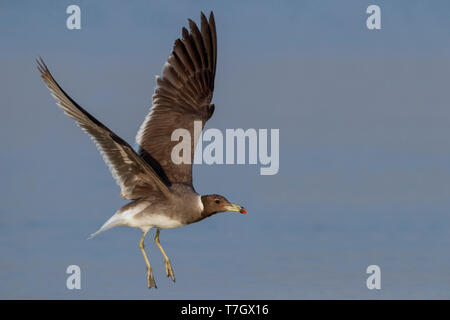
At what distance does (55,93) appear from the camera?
9.54 m

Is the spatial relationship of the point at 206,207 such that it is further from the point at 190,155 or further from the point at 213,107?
the point at 213,107

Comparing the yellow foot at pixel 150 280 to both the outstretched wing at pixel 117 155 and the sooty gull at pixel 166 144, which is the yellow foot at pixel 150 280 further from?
the outstretched wing at pixel 117 155

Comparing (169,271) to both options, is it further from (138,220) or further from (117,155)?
(117,155)

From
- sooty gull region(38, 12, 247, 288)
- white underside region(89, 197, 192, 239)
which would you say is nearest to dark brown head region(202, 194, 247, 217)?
sooty gull region(38, 12, 247, 288)

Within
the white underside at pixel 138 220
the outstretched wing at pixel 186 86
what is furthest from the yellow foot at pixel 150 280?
the outstretched wing at pixel 186 86

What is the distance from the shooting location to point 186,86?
12055 mm

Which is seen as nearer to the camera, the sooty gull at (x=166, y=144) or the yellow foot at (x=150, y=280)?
the sooty gull at (x=166, y=144)

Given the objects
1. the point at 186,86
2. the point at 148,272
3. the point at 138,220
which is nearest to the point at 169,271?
the point at 148,272

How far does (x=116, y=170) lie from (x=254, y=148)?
207 cm

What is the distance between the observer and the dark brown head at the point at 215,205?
10547 millimetres

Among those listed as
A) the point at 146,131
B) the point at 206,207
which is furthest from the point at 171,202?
the point at 146,131

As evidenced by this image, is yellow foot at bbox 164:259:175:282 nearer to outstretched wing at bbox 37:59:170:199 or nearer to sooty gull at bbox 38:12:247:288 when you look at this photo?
sooty gull at bbox 38:12:247:288

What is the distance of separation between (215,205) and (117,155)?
4.44 feet

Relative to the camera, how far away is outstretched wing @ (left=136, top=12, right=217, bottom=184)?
11.7 m
